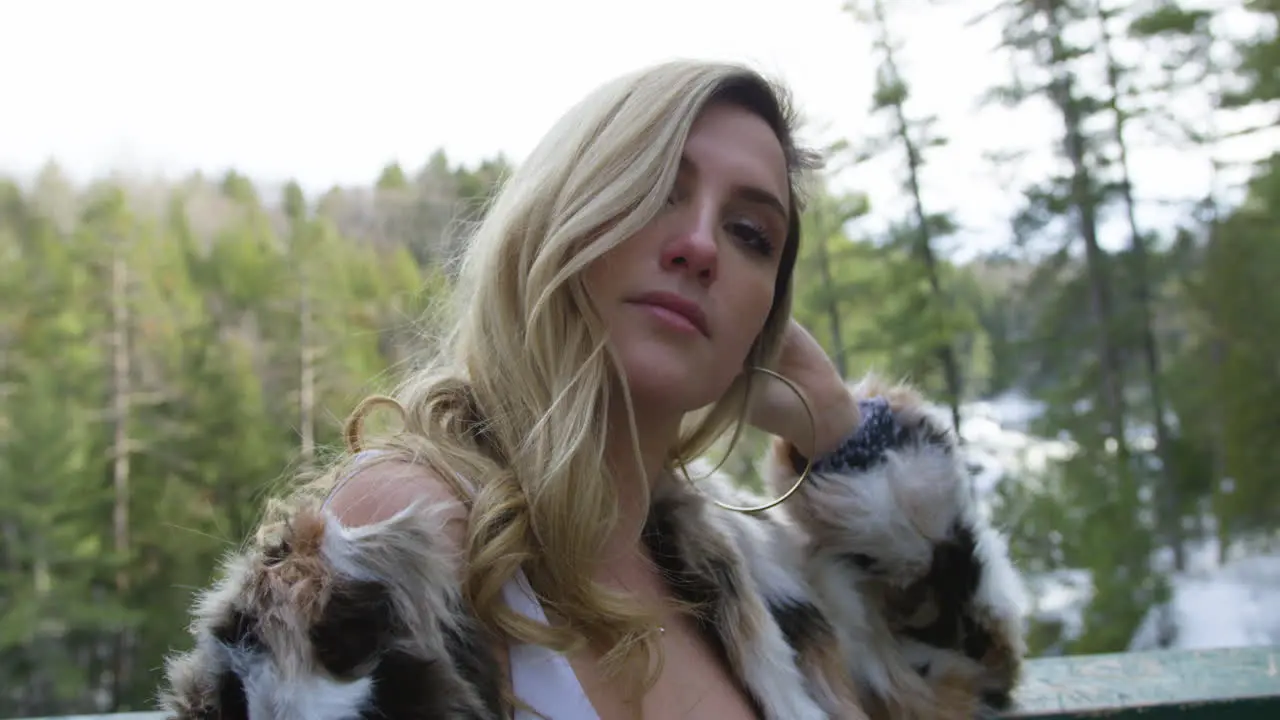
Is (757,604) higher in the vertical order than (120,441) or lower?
higher

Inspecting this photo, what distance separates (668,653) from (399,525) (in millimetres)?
350

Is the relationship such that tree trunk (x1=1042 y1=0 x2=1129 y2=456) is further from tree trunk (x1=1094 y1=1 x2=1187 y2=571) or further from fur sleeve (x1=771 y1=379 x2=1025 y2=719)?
fur sleeve (x1=771 y1=379 x2=1025 y2=719)

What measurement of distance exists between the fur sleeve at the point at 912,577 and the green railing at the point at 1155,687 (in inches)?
2.6

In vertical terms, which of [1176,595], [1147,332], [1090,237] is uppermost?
[1090,237]

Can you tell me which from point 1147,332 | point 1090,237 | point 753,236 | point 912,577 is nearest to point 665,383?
point 753,236

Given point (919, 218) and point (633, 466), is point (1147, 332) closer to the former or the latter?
point (919, 218)

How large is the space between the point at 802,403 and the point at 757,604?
0.36 m

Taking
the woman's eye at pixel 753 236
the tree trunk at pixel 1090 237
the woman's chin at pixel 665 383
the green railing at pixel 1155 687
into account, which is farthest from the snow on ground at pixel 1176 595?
the woman's chin at pixel 665 383

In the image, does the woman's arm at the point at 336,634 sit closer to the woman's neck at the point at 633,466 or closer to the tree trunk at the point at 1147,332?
the woman's neck at the point at 633,466

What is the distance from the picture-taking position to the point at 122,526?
754 cm

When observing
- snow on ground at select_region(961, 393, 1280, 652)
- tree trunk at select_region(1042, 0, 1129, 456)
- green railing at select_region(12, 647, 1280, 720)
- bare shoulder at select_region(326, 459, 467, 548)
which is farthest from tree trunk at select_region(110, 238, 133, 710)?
bare shoulder at select_region(326, 459, 467, 548)

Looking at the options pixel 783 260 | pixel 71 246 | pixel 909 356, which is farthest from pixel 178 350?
pixel 783 260

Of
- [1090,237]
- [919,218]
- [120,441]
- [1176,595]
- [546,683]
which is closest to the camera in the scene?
[546,683]

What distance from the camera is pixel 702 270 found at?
0.93m
